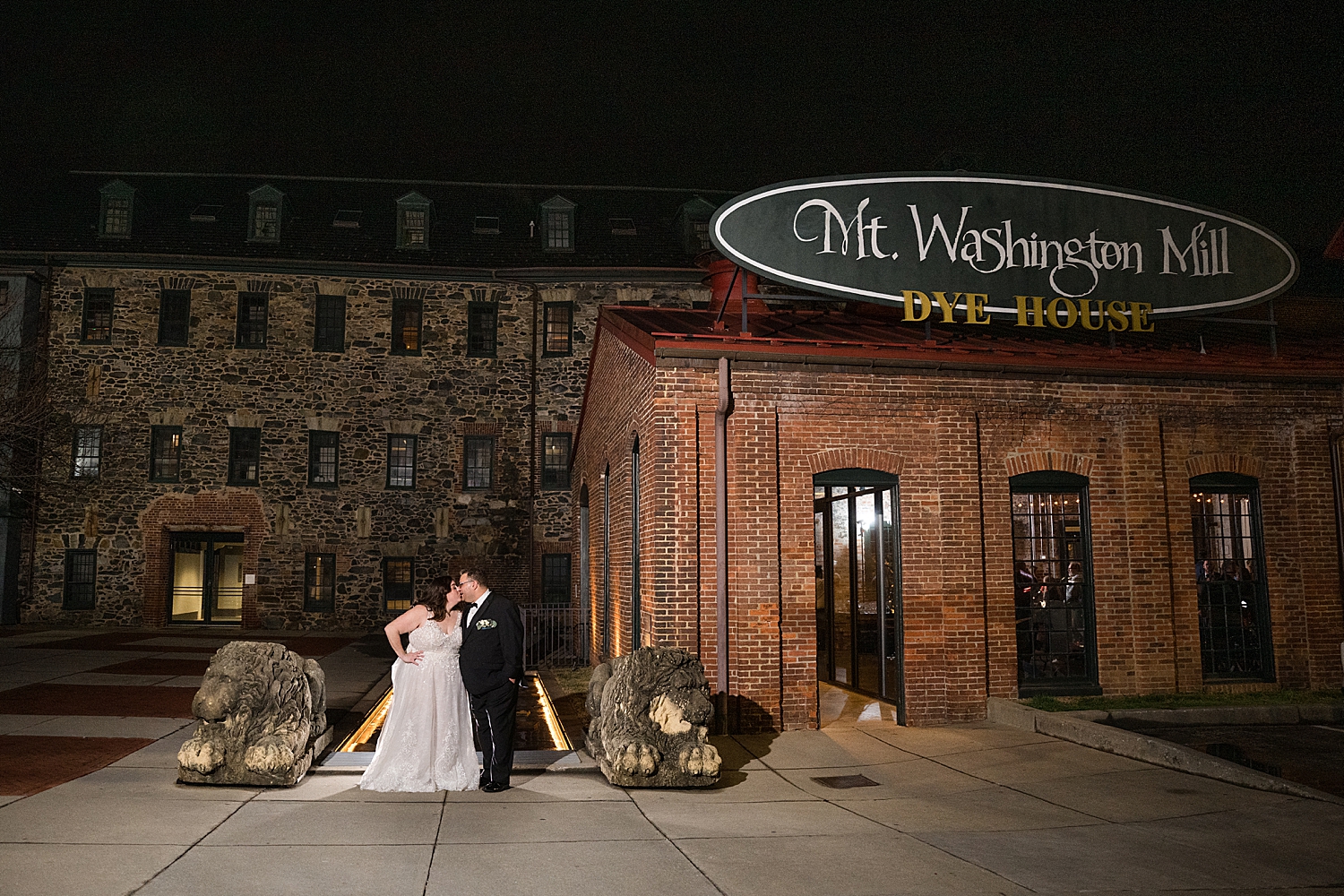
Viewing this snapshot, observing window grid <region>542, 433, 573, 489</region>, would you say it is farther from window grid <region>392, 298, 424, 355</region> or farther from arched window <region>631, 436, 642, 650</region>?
arched window <region>631, 436, 642, 650</region>

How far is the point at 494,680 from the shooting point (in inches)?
298

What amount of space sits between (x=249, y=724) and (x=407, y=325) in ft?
65.1

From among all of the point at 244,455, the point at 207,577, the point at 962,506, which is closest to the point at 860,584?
the point at 962,506

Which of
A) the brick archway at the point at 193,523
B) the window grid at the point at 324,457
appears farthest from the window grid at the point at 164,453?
the window grid at the point at 324,457

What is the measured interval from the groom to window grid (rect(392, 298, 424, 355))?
19.6m

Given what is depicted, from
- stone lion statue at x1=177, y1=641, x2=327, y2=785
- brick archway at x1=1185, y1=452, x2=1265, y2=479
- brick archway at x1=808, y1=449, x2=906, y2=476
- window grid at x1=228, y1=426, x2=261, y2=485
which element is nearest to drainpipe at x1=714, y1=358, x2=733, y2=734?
brick archway at x1=808, y1=449, x2=906, y2=476

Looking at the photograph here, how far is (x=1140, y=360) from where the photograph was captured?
11.7 m

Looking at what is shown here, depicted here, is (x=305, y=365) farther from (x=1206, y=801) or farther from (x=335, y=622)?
(x=1206, y=801)

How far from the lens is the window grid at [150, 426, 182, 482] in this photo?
25031mm

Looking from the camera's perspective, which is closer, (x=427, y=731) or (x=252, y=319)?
(x=427, y=731)

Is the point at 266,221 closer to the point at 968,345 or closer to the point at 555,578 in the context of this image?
the point at 555,578

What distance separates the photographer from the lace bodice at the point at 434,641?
7.91 m

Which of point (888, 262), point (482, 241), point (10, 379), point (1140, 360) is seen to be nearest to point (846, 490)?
point (888, 262)

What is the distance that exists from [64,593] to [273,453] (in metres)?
6.54
